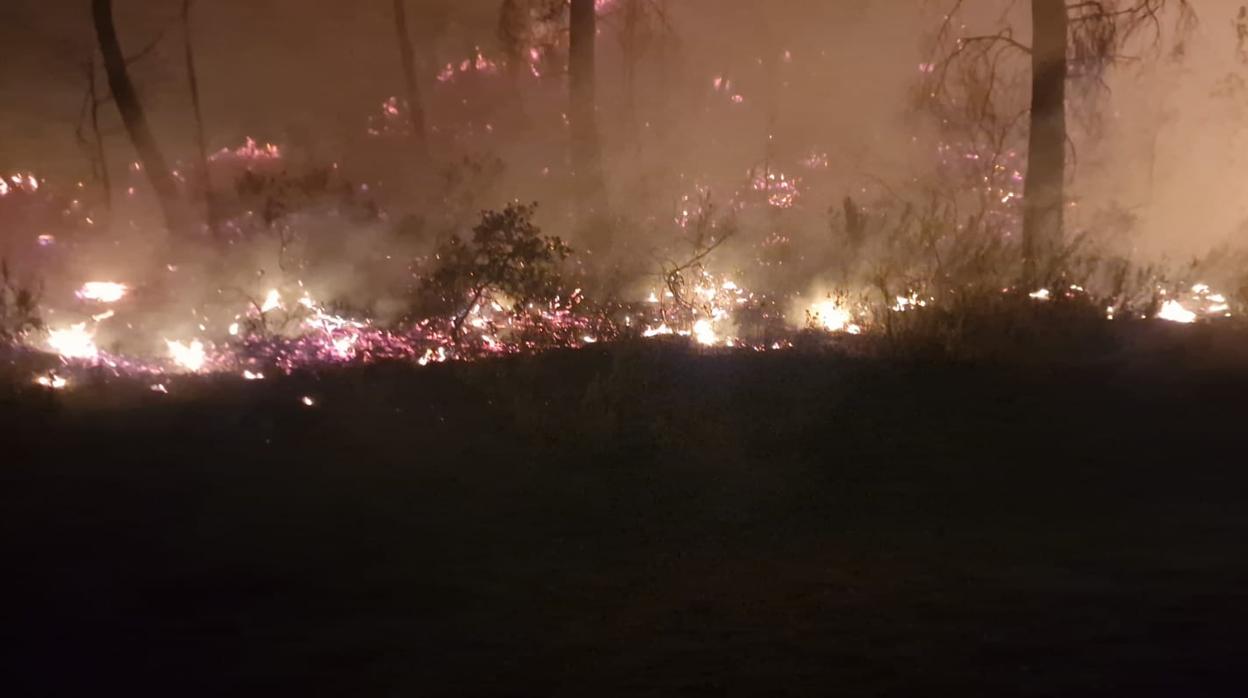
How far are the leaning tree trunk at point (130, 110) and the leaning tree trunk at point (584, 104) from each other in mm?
6223

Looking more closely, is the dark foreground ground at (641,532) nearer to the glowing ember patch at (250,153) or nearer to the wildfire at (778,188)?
the wildfire at (778,188)

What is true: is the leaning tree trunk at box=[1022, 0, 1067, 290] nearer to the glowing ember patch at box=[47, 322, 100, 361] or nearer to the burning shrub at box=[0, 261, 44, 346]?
the glowing ember patch at box=[47, 322, 100, 361]

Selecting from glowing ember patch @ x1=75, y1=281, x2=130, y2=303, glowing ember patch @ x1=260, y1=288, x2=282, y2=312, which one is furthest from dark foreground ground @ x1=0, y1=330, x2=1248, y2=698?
glowing ember patch @ x1=75, y1=281, x2=130, y2=303

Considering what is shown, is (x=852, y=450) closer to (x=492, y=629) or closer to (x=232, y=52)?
(x=492, y=629)

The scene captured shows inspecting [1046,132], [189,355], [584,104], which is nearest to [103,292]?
[189,355]

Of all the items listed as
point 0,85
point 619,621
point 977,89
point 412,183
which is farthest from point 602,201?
point 0,85

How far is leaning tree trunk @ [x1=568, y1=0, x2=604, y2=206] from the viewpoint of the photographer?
677 inches

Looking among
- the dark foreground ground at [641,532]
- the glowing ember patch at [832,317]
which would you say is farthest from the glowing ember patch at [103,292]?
the glowing ember patch at [832,317]

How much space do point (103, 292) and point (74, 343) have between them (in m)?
3.96

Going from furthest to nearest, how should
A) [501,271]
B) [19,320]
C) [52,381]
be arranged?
1. [19,320]
2. [501,271]
3. [52,381]

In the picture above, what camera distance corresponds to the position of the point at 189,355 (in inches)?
460

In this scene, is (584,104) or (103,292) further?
(584,104)

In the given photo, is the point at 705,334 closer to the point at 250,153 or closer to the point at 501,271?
the point at 501,271

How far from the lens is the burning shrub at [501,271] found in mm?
11789
